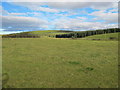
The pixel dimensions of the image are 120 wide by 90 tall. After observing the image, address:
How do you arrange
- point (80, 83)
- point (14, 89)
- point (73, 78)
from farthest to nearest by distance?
point (73, 78) → point (80, 83) → point (14, 89)

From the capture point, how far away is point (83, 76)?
24.8 feet

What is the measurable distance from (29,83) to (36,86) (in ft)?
2.04

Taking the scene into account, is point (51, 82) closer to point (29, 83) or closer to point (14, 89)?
point (29, 83)

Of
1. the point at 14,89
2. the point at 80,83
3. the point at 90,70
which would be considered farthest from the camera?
the point at 90,70

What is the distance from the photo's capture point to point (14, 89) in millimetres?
5633

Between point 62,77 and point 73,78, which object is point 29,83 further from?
point 73,78

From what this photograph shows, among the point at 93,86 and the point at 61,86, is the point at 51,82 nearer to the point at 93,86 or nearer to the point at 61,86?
the point at 61,86

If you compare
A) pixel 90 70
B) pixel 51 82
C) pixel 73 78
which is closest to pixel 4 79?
pixel 51 82

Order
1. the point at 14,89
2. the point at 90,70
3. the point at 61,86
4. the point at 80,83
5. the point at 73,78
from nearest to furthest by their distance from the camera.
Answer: the point at 14,89 → the point at 61,86 → the point at 80,83 → the point at 73,78 → the point at 90,70

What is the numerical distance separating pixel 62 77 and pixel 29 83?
2230 millimetres

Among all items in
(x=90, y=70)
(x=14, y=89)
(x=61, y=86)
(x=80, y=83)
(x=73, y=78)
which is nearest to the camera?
(x=14, y=89)

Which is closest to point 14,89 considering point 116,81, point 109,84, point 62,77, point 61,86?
point 61,86

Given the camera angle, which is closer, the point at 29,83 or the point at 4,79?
the point at 29,83

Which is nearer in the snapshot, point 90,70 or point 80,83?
point 80,83
